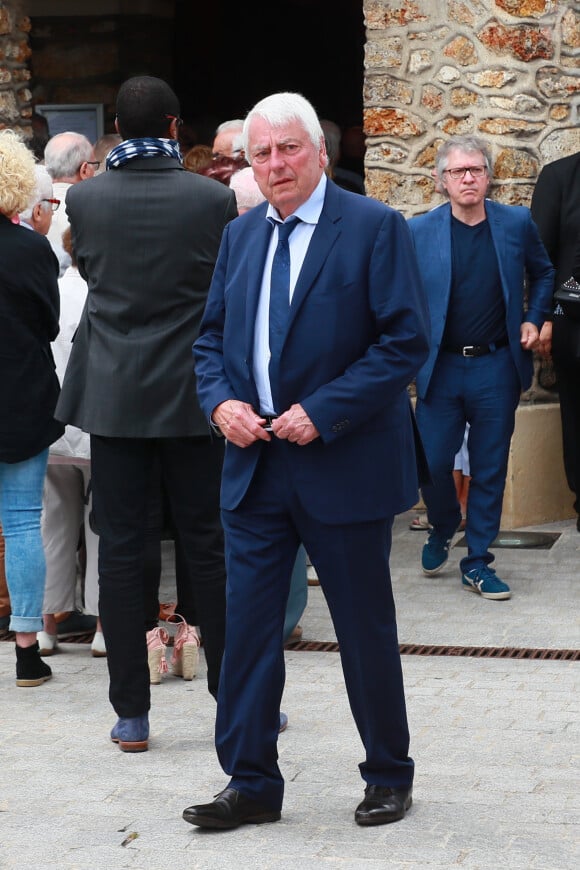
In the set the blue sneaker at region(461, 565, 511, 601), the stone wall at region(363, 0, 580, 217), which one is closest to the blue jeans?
the blue sneaker at region(461, 565, 511, 601)

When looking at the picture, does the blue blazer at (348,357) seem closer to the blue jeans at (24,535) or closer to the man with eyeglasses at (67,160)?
the blue jeans at (24,535)

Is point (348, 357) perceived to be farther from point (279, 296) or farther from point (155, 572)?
point (155, 572)

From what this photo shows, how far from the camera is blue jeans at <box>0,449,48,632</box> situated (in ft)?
19.0

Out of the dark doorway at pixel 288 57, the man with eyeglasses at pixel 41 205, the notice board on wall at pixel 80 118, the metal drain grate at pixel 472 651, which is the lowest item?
the metal drain grate at pixel 472 651

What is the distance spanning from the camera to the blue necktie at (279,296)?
4125 mm

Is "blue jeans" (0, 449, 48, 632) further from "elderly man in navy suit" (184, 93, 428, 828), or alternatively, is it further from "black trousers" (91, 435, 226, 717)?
"elderly man in navy suit" (184, 93, 428, 828)

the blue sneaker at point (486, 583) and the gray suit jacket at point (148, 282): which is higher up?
the gray suit jacket at point (148, 282)

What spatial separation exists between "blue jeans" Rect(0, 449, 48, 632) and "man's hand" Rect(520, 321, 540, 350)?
2373 millimetres

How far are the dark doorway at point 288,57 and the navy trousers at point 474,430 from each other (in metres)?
7.09

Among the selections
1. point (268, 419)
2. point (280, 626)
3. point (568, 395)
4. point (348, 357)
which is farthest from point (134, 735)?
point (568, 395)

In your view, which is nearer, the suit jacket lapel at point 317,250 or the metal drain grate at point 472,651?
the suit jacket lapel at point 317,250

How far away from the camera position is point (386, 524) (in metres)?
4.25

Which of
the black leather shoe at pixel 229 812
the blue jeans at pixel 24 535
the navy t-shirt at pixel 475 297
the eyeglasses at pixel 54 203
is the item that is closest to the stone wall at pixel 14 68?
the eyeglasses at pixel 54 203

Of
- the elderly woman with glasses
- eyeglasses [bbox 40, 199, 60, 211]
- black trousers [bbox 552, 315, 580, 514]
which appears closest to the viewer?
the elderly woman with glasses
